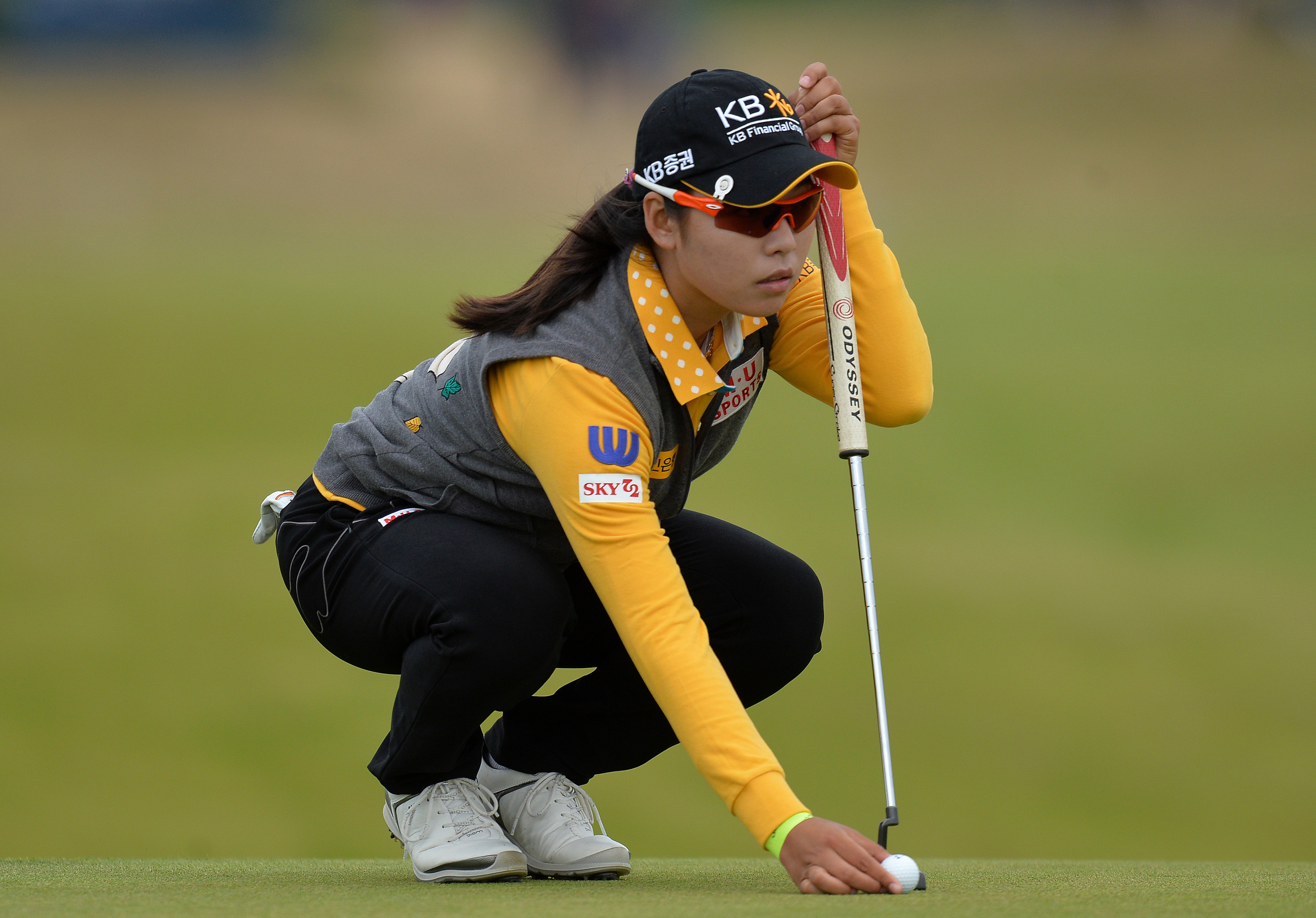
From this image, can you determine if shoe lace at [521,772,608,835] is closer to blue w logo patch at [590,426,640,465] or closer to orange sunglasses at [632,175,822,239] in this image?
blue w logo patch at [590,426,640,465]

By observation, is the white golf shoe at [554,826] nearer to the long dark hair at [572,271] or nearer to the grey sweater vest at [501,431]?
the grey sweater vest at [501,431]

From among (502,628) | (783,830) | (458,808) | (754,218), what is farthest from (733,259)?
(458,808)

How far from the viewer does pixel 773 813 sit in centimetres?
127

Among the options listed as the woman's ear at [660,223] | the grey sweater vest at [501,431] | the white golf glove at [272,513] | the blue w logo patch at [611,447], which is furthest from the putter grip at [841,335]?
the white golf glove at [272,513]

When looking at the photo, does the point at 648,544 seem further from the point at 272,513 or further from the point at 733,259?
the point at 272,513

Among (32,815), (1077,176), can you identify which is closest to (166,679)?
(32,815)

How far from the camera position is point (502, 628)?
1.46m

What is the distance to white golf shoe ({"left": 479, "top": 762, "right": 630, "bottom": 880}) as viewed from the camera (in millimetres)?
1606

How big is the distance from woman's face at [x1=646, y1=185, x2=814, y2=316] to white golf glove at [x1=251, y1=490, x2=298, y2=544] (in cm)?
62

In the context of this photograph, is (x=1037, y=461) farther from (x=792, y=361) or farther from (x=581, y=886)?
(x=581, y=886)

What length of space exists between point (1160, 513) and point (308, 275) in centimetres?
496

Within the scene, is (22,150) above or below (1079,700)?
above

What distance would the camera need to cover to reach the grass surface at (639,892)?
1209mm

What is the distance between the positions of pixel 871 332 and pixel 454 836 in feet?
2.52
